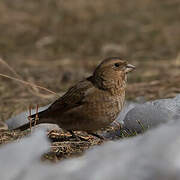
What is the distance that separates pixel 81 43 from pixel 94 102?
21.6 feet

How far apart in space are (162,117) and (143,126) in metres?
0.18

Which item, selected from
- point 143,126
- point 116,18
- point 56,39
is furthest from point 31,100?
point 116,18

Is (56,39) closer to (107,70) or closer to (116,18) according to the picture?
(116,18)

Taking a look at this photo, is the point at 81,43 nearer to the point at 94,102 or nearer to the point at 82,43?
the point at 82,43

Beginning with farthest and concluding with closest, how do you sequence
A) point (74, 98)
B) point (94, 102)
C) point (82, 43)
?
point (82, 43) → point (74, 98) → point (94, 102)

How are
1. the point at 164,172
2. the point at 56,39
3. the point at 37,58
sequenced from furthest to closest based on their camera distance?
the point at 56,39 → the point at 37,58 → the point at 164,172

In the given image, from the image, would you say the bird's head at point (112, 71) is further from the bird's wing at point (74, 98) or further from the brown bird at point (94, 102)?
the bird's wing at point (74, 98)

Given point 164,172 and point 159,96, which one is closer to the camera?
point 164,172

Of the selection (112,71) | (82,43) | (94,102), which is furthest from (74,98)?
(82,43)

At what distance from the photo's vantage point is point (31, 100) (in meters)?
7.35

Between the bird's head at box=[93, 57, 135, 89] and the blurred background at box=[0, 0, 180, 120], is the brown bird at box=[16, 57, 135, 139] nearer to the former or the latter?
the bird's head at box=[93, 57, 135, 89]

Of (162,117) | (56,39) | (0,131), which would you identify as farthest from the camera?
(56,39)

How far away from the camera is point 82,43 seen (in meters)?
11.3

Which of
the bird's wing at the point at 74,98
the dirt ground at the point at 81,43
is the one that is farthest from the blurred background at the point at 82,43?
the bird's wing at the point at 74,98
